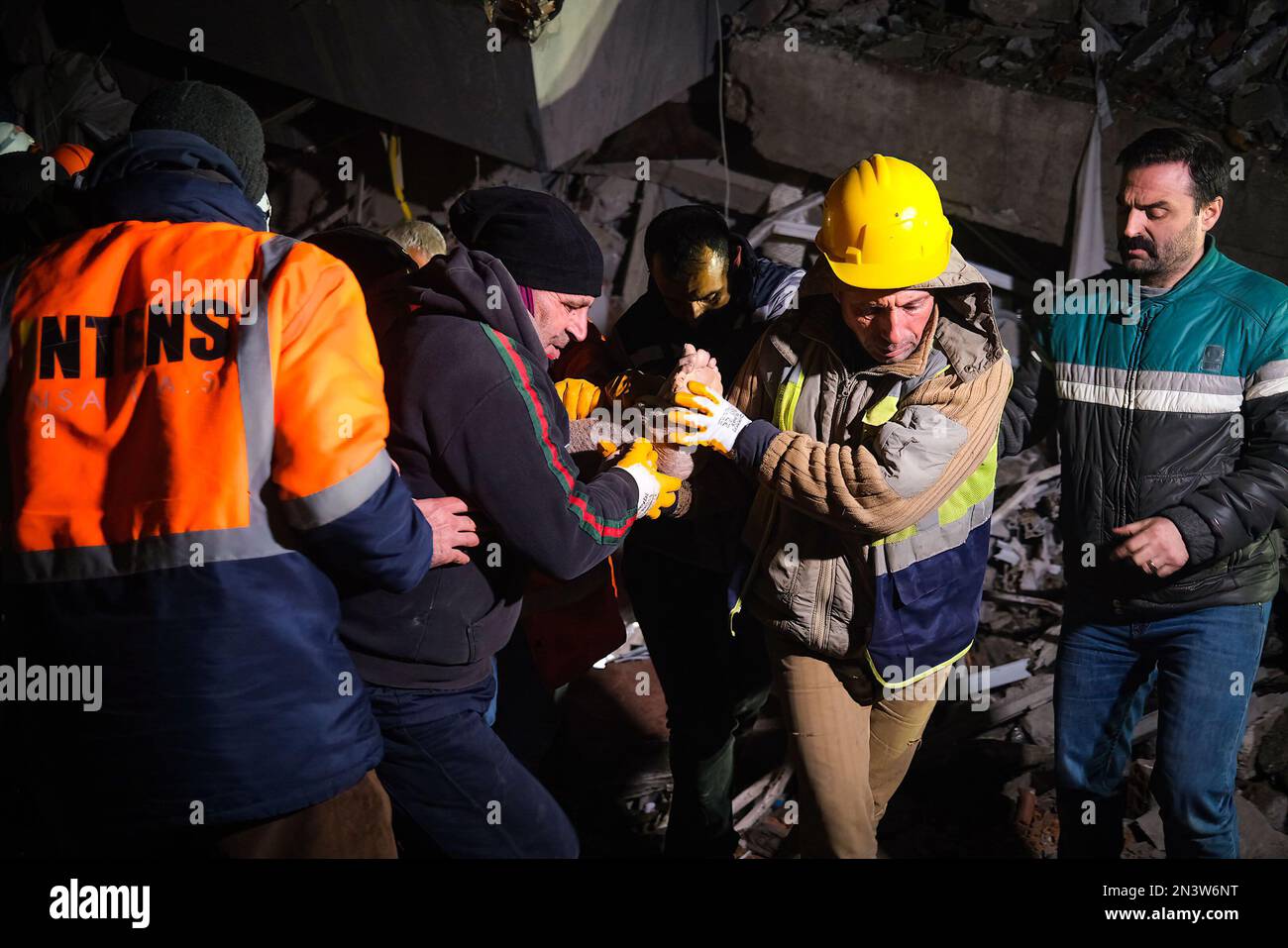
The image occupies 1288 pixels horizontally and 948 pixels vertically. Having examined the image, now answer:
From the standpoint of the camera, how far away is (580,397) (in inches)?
124

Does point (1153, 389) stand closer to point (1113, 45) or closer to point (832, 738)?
point (832, 738)

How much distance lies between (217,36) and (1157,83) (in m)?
6.16

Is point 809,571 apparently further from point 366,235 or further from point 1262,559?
point 366,235

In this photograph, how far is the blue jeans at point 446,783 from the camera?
224cm

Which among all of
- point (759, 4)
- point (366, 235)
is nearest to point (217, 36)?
point (759, 4)

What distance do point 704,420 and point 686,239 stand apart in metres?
0.91

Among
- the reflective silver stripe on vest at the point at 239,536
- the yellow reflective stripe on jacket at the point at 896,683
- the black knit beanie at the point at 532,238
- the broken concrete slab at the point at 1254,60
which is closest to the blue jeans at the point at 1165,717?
the yellow reflective stripe on jacket at the point at 896,683

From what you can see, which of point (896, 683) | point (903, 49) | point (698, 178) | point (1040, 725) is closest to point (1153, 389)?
A: point (896, 683)

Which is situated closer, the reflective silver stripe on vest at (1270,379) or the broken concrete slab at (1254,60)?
the reflective silver stripe on vest at (1270,379)

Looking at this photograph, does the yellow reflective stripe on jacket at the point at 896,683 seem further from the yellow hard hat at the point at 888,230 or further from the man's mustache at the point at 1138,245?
the man's mustache at the point at 1138,245

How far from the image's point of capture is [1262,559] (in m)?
2.92

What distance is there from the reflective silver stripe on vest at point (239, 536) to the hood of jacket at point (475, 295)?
45 cm

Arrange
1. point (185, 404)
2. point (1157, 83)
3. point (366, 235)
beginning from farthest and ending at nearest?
point (1157, 83) < point (366, 235) < point (185, 404)

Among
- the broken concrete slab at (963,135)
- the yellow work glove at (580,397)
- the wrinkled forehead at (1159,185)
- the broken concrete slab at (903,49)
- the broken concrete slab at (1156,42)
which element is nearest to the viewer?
the wrinkled forehead at (1159,185)
